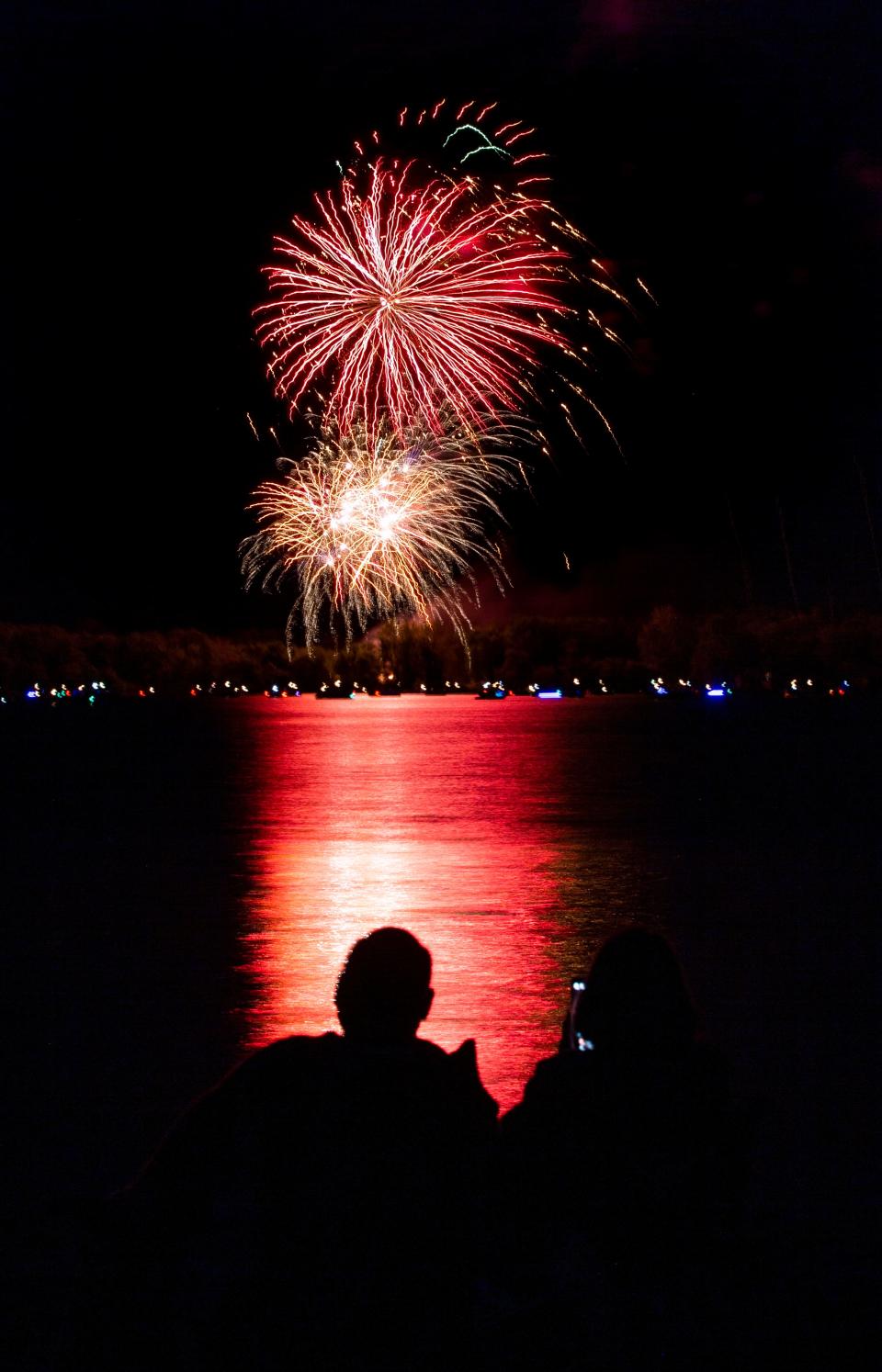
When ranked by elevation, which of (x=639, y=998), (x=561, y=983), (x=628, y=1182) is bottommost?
(x=561, y=983)

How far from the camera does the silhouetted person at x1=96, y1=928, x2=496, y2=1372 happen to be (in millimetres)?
3025

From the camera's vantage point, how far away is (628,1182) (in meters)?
3.43

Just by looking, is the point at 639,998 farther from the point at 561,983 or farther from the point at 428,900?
the point at 428,900

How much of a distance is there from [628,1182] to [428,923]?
7.31 metres

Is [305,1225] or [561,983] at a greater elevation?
[305,1225]

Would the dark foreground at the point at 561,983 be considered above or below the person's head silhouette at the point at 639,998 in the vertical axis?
below

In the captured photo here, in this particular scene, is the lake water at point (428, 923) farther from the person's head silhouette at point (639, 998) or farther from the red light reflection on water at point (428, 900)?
the person's head silhouette at point (639, 998)

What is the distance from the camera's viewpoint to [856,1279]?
441 centimetres

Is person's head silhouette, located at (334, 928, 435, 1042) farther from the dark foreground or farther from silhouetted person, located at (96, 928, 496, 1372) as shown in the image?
the dark foreground

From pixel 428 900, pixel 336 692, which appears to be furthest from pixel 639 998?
pixel 336 692

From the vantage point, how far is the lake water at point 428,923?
6430 millimetres

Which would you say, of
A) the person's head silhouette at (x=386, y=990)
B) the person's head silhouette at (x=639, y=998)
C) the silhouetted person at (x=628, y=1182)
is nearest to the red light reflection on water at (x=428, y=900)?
the silhouetted person at (x=628, y=1182)

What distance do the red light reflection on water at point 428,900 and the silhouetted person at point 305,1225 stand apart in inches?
118

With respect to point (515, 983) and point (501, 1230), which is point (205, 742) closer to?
point (515, 983)
